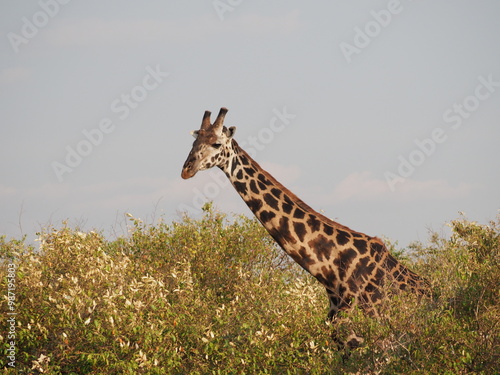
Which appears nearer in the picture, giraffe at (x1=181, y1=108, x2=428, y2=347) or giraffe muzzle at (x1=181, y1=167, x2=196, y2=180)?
giraffe at (x1=181, y1=108, x2=428, y2=347)

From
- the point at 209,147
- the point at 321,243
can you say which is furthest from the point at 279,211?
the point at 209,147

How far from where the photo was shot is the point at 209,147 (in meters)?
12.4

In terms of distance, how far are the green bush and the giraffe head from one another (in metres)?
Result: 2.23

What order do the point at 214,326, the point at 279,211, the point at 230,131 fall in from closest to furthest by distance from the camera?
the point at 214,326 → the point at 279,211 → the point at 230,131

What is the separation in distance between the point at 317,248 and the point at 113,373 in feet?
13.3

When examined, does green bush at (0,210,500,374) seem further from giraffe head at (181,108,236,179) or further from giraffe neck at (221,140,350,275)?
giraffe head at (181,108,236,179)

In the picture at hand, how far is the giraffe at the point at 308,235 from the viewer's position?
461 inches

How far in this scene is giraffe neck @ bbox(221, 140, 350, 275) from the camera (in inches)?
473

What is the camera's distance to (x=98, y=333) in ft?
34.3

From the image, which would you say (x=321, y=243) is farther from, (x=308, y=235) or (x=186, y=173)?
(x=186, y=173)

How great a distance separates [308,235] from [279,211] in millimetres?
702

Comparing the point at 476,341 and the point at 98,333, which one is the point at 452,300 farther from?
the point at 98,333

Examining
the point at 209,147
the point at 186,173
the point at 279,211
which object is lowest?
the point at 279,211

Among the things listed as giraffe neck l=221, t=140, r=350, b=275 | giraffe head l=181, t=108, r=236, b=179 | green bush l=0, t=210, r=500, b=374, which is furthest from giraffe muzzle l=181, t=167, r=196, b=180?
green bush l=0, t=210, r=500, b=374
